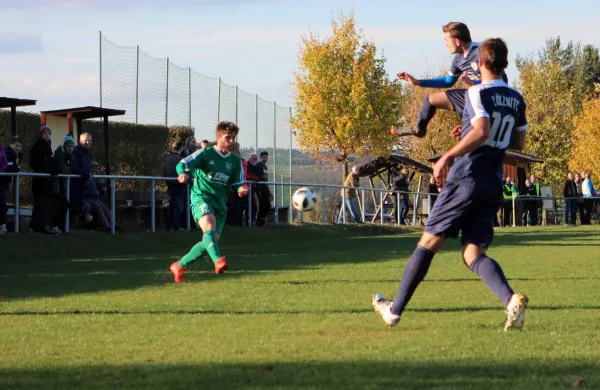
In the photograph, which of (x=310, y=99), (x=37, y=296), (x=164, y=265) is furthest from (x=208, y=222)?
(x=310, y=99)

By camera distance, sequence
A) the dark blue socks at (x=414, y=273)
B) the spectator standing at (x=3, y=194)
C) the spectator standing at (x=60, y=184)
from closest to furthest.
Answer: the dark blue socks at (x=414, y=273) → the spectator standing at (x=3, y=194) → the spectator standing at (x=60, y=184)

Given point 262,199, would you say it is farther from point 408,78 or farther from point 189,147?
point 408,78

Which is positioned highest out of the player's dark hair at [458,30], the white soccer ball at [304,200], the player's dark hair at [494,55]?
the player's dark hair at [458,30]

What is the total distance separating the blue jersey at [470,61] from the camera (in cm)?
919

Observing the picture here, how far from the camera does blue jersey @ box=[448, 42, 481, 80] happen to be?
919 centimetres

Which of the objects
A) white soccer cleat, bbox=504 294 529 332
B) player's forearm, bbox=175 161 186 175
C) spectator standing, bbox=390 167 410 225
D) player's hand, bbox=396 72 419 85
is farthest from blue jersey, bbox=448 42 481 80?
spectator standing, bbox=390 167 410 225

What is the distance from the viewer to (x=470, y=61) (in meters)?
9.24

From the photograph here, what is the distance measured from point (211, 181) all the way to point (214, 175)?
77 millimetres

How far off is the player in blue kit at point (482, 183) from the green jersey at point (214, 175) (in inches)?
196

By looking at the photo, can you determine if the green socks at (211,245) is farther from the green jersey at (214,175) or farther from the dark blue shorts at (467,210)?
the dark blue shorts at (467,210)

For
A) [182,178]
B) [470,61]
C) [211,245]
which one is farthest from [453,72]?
[211,245]

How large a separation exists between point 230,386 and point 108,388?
0.64 m

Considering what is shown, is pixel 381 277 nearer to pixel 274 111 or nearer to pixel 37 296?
pixel 37 296

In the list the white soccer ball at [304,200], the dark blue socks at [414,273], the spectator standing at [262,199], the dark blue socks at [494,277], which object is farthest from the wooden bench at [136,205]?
the dark blue socks at [494,277]
